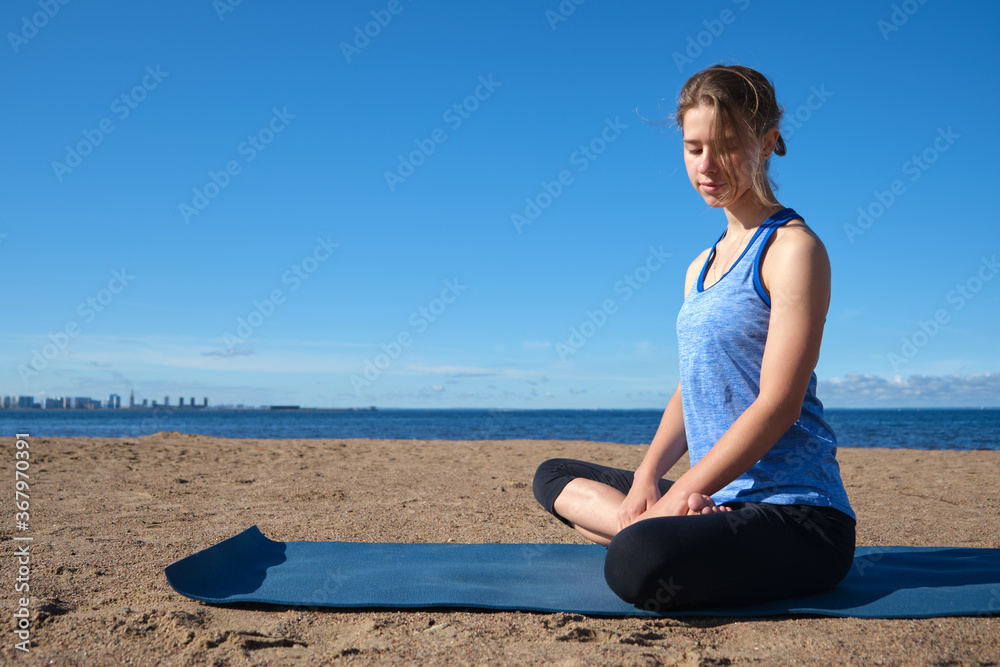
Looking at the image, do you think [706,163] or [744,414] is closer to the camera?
[744,414]

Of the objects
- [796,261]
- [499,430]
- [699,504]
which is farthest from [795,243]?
[499,430]

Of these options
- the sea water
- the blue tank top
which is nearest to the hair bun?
the blue tank top

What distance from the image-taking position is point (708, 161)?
1.87 m

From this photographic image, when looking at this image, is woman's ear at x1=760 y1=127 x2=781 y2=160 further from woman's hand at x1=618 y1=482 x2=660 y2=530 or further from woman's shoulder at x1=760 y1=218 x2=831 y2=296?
woman's hand at x1=618 y1=482 x2=660 y2=530

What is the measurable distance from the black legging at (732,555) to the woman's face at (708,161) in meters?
0.93

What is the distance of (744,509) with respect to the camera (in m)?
1.73

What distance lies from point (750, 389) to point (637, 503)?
0.49 meters

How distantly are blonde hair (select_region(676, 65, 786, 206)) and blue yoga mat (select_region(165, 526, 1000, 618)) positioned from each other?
4.25 feet

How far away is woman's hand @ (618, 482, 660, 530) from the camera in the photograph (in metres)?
1.97

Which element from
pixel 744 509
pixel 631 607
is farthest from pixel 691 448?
pixel 631 607

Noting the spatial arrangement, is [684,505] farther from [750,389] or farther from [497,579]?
[497,579]

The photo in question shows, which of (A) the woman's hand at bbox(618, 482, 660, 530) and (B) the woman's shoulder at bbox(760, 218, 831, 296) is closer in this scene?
(B) the woman's shoulder at bbox(760, 218, 831, 296)

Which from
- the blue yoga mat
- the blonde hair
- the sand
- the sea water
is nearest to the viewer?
the sand

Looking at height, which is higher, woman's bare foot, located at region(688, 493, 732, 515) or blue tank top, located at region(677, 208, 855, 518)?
blue tank top, located at region(677, 208, 855, 518)
